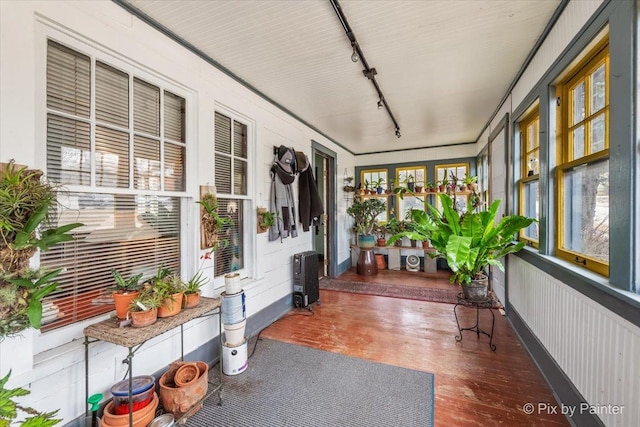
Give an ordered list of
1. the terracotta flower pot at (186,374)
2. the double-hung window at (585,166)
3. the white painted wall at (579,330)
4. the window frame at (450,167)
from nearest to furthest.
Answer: the white painted wall at (579,330) → the double-hung window at (585,166) → the terracotta flower pot at (186,374) → the window frame at (450,167)

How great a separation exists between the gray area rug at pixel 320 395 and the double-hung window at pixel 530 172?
76.6 inches

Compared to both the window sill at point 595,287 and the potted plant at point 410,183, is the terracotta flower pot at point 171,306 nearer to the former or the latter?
the window sill at point 595,287

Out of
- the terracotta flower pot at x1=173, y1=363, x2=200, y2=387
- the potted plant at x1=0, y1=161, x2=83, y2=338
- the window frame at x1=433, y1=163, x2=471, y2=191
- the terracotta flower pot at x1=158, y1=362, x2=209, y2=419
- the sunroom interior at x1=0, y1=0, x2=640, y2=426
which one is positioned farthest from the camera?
the window frame at x1=433, y1=163, x2=471, y2=191

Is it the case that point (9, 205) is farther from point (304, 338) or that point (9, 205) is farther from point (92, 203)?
point (304, 338)

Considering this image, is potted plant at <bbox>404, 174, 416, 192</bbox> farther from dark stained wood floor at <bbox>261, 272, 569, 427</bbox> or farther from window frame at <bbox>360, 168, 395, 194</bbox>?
dark stained wood floor at <bbox>261, 272, 569, 427</bbox>

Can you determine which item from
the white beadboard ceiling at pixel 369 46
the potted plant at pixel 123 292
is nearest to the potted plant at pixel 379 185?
the white beadboard ceiling at pixel 369 46

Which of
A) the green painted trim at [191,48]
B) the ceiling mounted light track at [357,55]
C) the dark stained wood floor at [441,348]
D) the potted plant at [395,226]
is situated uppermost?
the green painted trim at [191,48]

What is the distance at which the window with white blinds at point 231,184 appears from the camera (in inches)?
104

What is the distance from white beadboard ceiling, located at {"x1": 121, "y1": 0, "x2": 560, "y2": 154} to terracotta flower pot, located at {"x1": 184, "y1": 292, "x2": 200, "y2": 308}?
202 centimetres

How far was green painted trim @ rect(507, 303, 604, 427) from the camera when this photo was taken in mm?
1553

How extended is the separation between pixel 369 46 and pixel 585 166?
72.2 inches

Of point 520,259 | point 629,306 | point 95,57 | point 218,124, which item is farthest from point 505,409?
point 95,57

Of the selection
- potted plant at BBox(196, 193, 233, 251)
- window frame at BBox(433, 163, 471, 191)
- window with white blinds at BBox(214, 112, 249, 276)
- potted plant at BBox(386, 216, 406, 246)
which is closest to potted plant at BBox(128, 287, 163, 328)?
potted plant at BBox(196, 193, 233, 251)

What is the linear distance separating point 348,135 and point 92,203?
400cm
